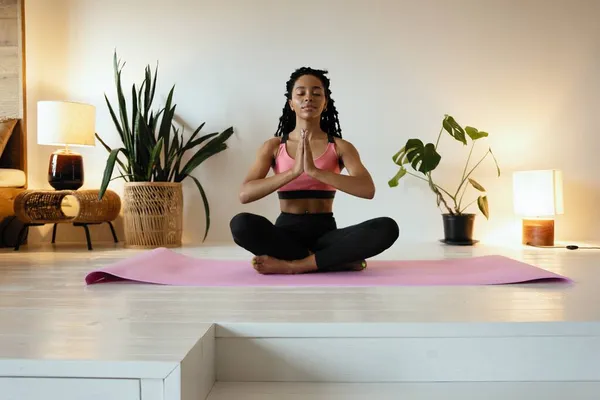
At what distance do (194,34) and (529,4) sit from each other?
7.15 feet

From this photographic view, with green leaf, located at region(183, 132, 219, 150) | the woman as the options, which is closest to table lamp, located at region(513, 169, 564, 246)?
the woman

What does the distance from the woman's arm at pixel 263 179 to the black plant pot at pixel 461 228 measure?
4.68ft

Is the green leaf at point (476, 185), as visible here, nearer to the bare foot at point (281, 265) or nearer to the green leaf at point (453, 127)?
the green leaf at point (453, 127)

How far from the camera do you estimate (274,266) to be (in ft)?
5.30

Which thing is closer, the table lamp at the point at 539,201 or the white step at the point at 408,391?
the white step at the point at 408,391

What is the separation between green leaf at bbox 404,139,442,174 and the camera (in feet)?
8.77

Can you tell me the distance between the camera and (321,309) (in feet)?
3.67

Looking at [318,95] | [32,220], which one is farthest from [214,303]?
[32,220]

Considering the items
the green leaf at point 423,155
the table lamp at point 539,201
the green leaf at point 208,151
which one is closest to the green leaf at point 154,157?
the green leaf at point 208,151

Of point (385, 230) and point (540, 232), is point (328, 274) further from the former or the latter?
point (540, 232)

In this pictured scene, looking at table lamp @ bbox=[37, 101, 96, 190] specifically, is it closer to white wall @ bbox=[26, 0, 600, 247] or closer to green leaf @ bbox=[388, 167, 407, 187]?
white wall @ bbox=[26, 0, 600, 247]

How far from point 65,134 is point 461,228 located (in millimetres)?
2319

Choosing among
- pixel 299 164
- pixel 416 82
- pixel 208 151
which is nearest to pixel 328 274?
pixel 299 164

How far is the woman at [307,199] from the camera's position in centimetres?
156
